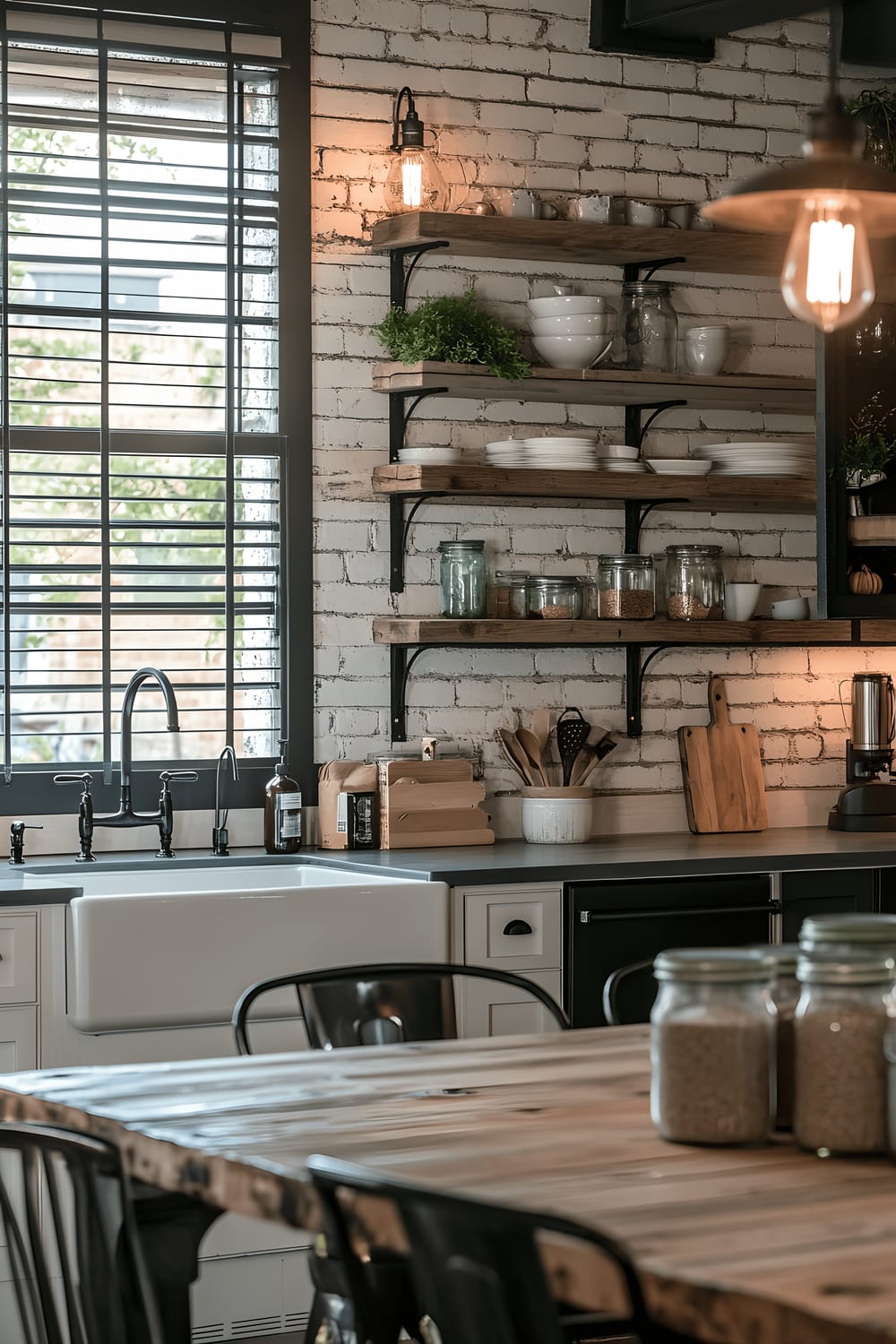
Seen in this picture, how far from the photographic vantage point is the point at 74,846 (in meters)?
4.17

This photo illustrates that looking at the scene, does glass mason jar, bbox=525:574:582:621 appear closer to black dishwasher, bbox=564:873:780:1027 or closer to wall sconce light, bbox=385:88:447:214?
black dishwasher, bbox=564:873:780:1027

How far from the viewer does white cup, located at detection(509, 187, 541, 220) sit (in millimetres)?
4523

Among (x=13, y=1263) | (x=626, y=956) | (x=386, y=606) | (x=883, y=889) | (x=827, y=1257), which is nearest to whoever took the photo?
(x=827, y=1257)

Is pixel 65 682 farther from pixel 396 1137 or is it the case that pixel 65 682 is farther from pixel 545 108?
pixel 396 1137

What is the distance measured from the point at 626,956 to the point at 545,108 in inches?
90.2

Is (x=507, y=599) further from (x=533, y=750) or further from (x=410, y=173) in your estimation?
(x=410, y=173)

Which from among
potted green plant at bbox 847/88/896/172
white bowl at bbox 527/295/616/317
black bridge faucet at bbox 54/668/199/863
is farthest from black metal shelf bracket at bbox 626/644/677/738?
potted green plant at bbox 847/88/896/172

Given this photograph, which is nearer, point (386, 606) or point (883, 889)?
point (883, 889)

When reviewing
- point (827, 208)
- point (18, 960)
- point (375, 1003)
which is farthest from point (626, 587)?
point (827, 208)

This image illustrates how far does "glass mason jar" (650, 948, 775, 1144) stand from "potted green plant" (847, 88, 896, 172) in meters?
3.43

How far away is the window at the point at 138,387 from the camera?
164 inches

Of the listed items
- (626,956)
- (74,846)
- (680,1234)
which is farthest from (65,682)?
(680,1234)

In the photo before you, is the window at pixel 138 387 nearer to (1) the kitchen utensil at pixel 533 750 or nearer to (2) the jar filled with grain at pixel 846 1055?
(1) the kitchen utensil at pixel 533 750

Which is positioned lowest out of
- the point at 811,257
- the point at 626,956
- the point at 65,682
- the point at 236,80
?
the point at 626,956
